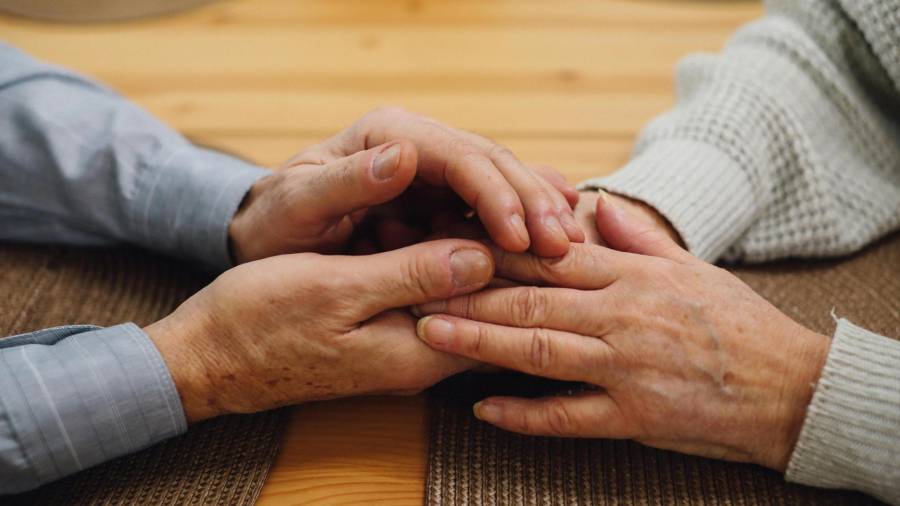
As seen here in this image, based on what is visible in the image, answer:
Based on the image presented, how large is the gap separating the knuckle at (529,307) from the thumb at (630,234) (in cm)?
11

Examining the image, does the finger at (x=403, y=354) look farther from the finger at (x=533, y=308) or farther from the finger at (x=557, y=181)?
the finger at (x=557, y=181)

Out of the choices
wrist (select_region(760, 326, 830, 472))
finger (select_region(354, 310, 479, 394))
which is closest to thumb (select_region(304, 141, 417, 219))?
finger (select_region(354, 310, 479, 394))

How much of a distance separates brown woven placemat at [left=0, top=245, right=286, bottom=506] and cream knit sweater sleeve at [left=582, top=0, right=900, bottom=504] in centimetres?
43

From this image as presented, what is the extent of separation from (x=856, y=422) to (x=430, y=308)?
35cm

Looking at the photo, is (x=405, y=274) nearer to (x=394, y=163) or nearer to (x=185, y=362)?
(x=394, y=163)

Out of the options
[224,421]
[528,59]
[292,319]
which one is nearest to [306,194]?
[292,319]

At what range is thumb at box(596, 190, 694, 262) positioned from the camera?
0.67 meters

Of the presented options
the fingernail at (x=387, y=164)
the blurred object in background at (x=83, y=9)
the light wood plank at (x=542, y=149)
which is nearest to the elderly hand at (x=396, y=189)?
the fingernail at (x=387, y=164)

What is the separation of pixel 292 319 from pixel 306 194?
0.36 ft

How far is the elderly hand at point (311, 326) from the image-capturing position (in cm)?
60

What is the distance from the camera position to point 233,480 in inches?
24.7

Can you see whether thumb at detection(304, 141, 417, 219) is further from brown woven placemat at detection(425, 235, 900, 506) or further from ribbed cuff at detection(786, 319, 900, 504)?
ribbed cuff at detection(786, 319, 900, 504)

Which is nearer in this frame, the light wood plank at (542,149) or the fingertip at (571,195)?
the fingertip at (571,195)

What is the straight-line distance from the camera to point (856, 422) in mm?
570
